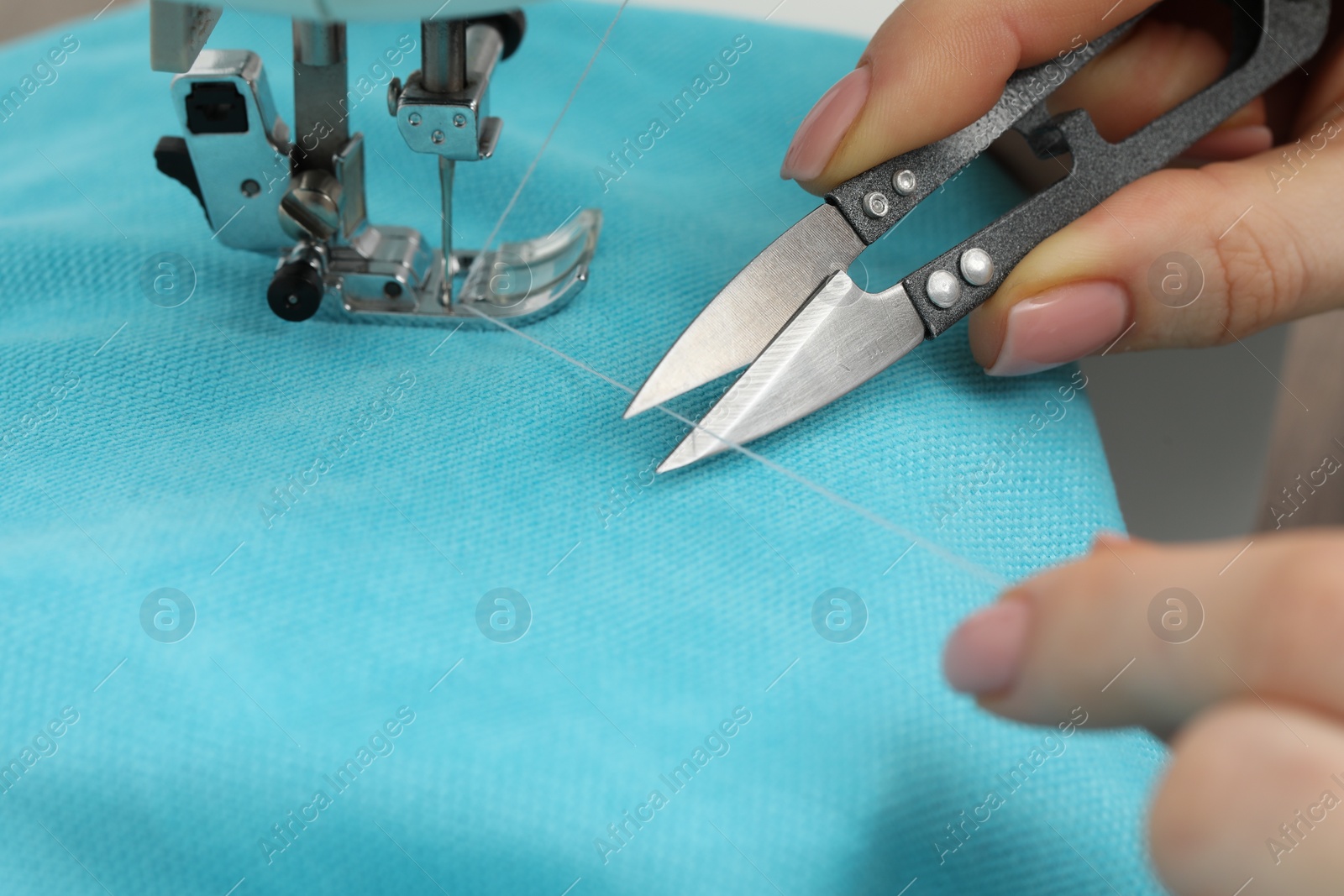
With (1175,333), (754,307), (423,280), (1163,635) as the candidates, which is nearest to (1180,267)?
(1175,333)

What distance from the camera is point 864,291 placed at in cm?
65

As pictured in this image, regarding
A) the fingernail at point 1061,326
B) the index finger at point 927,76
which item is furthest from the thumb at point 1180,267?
the index finger at point 927,76

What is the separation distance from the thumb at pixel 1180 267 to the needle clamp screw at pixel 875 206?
88mm

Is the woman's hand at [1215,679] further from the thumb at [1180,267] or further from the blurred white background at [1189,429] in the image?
the blurred white background at [1189,429]

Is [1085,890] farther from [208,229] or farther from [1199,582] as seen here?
[208,229]

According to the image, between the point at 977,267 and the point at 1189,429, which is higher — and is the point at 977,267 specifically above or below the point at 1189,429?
above

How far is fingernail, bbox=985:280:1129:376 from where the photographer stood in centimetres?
66

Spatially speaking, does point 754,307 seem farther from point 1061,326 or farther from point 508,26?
point 508,26

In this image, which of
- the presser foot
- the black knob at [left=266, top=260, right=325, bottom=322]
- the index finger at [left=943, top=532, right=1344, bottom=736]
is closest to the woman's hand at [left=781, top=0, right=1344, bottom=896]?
the index finger at [left=943, top=532, right=1344, bottom=736]

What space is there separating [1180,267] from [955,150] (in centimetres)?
16

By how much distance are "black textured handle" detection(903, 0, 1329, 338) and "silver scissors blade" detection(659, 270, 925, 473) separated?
0.03m

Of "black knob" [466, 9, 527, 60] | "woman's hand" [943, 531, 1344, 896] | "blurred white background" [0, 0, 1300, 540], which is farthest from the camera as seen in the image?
"blurred white background" [0, 0, 1300, 540]

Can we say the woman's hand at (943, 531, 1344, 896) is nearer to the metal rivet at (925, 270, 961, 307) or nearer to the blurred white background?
the metal rivet at (925, 270, 961, 307)

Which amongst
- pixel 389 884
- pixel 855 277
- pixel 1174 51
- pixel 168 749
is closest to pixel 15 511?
pixel 168 749
